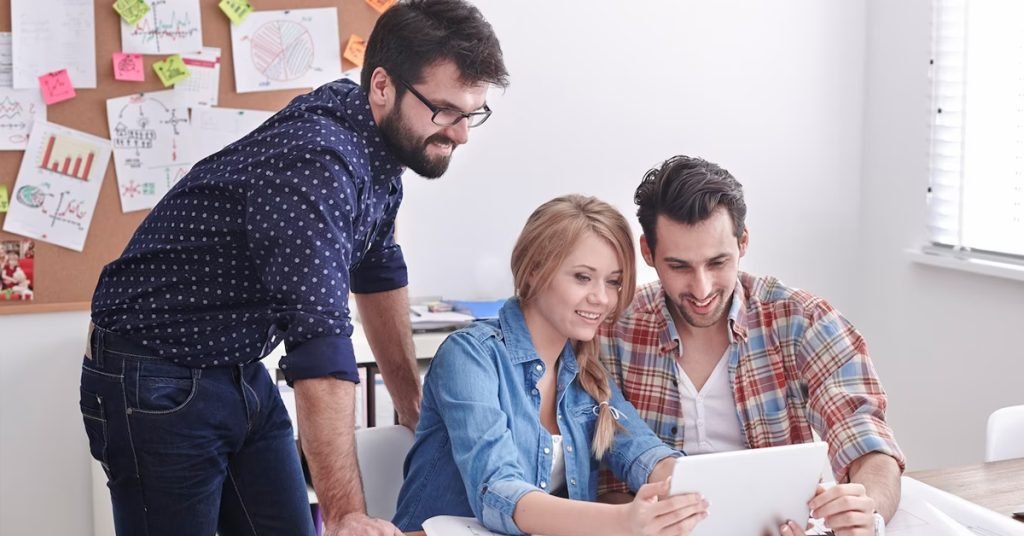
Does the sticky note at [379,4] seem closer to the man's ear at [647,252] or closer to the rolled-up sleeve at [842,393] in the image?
the man's ear at [647,252]

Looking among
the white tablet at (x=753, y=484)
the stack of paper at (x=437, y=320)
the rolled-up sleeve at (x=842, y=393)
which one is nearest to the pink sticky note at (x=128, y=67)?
the stack of paper at (x=437, y=320)

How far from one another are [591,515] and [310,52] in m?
1.74

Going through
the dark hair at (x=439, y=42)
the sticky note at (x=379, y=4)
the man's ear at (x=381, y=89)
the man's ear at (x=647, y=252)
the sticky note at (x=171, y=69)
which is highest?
the sticky note at (x=379, y=4)

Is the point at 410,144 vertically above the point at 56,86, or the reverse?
the point at 56,86

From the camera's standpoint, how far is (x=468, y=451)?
1.50 m

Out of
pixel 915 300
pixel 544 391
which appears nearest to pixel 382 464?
pixel 544 391

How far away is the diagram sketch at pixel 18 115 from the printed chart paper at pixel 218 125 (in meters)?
0.36

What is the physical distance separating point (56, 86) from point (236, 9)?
47 cm

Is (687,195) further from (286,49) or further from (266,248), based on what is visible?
(286,49)

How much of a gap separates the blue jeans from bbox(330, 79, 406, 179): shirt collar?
40 centimetres

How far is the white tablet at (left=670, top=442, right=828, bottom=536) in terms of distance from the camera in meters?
1.23

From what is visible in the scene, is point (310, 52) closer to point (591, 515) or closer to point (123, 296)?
point (123, 296)

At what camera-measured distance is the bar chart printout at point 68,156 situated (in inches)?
100

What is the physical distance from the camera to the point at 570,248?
5.49ft
